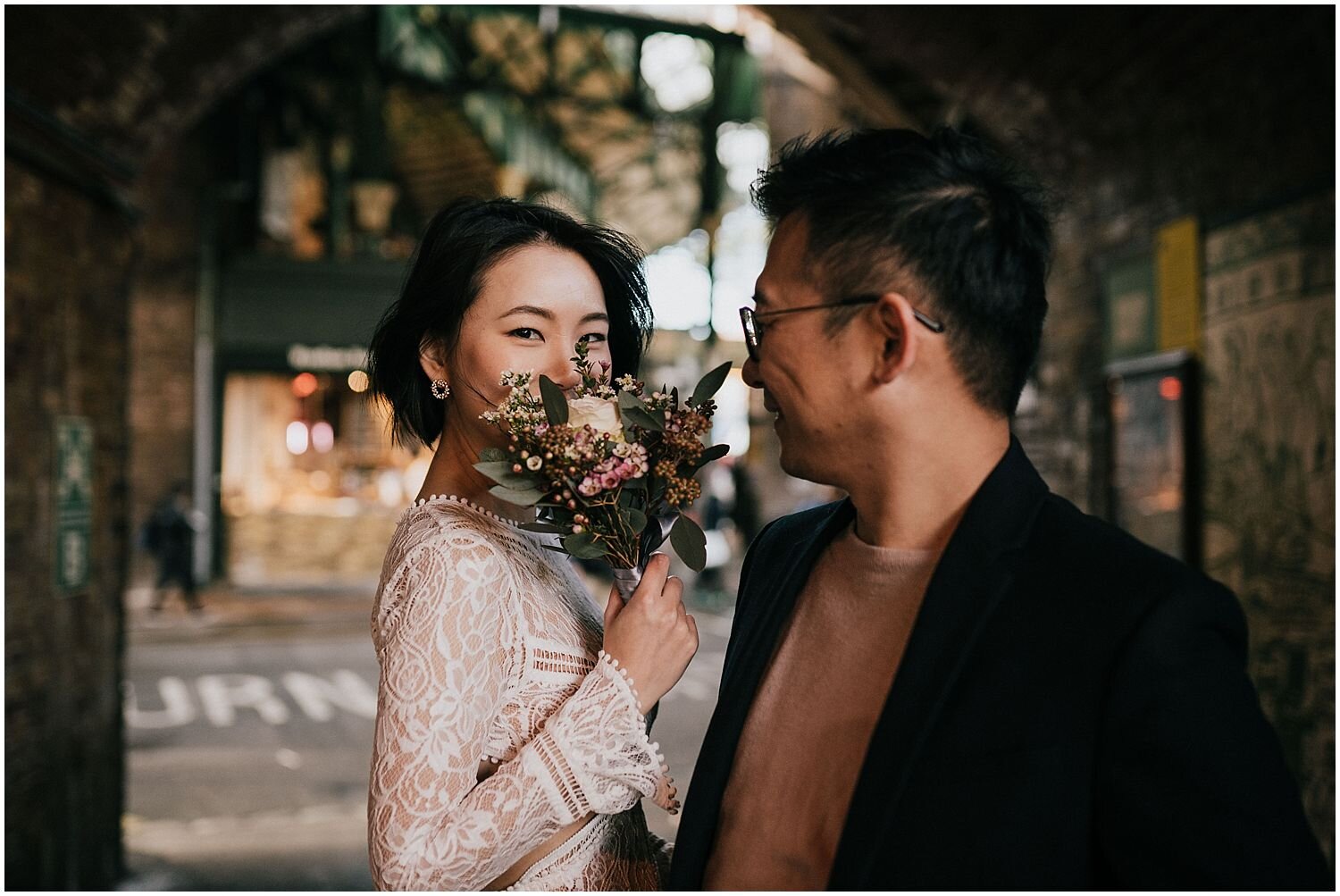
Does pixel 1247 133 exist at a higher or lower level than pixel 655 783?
higher

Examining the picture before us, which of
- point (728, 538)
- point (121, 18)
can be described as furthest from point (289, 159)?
point (121, 18)

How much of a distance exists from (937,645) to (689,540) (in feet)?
1.62

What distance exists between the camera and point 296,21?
5.73 metres

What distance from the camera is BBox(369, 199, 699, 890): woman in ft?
5.17

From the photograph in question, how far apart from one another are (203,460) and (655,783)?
16.2 meters

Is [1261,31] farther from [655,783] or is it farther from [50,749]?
[50,749]

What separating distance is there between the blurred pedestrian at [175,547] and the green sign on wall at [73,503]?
8.90m

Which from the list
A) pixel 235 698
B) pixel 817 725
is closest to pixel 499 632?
pixel 817 725

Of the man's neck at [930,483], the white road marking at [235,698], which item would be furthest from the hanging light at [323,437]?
the man's neck at [930,483]

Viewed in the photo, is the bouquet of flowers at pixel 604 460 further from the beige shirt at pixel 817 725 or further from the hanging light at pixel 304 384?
the hanging light at pixel 304 384

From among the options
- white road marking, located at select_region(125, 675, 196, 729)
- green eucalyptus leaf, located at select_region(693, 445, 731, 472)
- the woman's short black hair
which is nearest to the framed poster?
the woman's short black hair

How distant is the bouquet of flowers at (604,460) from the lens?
1.67 meters

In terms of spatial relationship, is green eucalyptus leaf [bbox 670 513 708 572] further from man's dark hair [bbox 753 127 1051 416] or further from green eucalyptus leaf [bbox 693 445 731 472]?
man's dark hair [bbox 753 127 1051 416]

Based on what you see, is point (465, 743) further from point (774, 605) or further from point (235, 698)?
point (235, 698)
